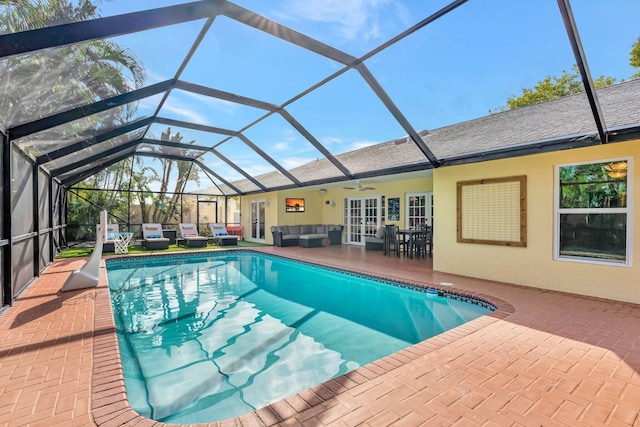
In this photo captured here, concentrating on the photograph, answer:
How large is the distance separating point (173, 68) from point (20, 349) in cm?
496

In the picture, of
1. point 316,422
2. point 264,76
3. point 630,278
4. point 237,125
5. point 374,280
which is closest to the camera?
point 316,422

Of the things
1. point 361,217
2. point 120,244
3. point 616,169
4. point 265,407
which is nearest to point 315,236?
point 361,217

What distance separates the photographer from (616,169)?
17.6 ft

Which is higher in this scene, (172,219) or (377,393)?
(172,219)

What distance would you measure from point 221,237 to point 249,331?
33.9 feet

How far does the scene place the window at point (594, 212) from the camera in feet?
17.5

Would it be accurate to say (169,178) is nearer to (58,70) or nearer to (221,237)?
(221,237)

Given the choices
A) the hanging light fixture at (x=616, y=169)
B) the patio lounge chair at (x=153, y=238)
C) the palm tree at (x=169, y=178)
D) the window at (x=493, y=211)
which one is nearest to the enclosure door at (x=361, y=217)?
the window at (x=493, y=211)

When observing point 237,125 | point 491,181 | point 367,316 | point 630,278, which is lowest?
point 367,316

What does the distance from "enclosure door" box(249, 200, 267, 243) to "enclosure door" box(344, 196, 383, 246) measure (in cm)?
454

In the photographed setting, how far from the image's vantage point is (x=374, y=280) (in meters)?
7.57

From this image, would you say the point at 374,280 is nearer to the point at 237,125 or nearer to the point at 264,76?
the point at 264,76

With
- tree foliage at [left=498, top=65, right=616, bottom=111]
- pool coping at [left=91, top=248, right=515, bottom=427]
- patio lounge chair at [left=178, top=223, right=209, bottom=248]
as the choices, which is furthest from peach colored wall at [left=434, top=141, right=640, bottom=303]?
tree foliage at [left=498, top=65, right=616, bottom=111]

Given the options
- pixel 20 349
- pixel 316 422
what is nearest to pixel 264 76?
pixel 20 349
